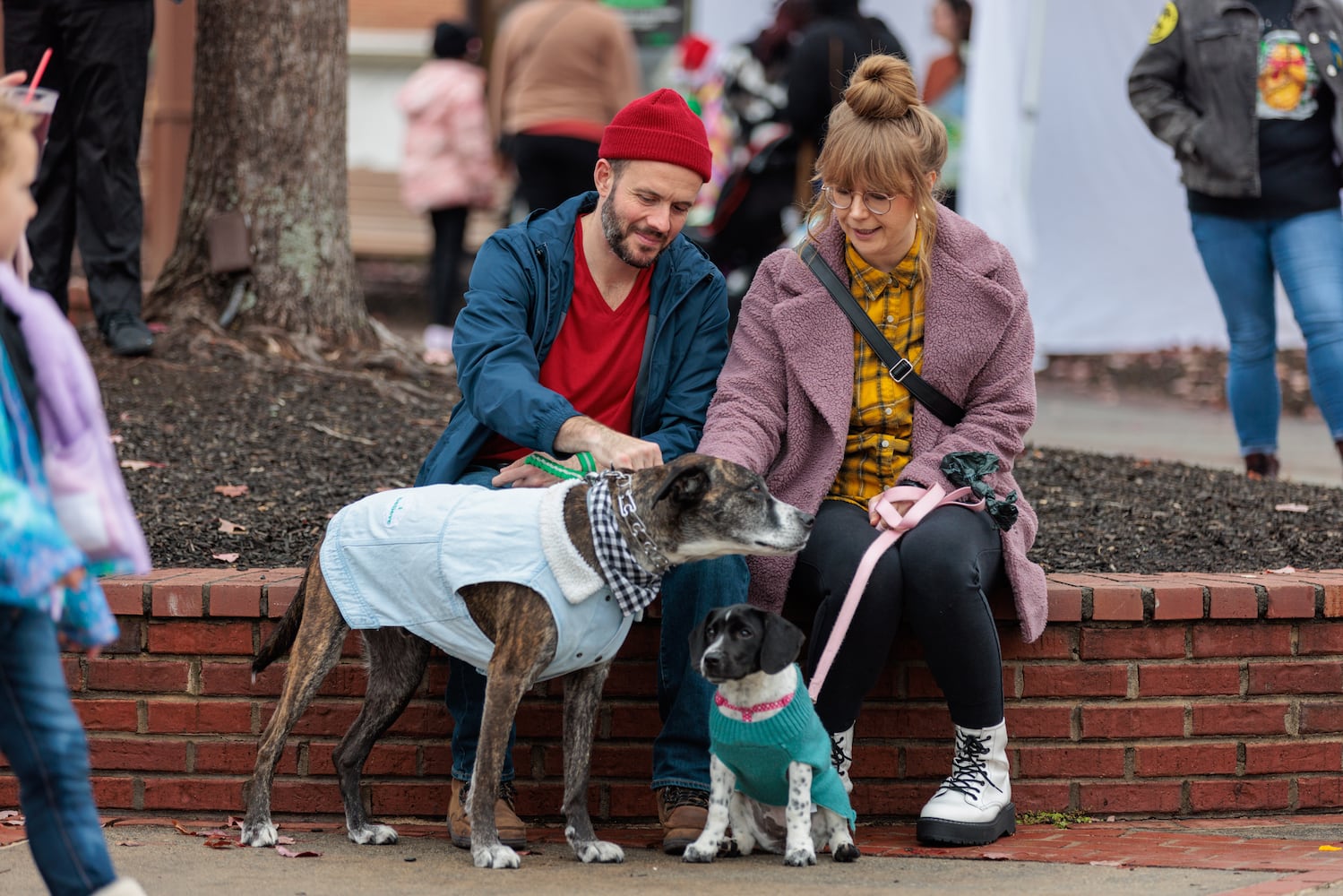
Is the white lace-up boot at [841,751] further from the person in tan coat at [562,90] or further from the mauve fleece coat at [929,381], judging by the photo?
the person in tan coat at [562,90]

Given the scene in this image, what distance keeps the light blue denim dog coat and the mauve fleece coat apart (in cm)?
63

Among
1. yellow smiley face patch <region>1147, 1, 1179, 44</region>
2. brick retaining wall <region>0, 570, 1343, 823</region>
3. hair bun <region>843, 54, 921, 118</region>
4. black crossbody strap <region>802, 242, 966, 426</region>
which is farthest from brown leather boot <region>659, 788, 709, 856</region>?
yellow smiley face patch <region>1147, 1, 1179, 44</region>

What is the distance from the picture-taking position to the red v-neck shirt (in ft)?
14.7

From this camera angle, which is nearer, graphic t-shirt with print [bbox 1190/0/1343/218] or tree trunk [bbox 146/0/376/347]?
graphic t-shirt with print [bbox 1190/0/1343/218]

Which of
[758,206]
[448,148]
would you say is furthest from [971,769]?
[448,148]

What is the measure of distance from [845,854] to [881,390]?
123 cm

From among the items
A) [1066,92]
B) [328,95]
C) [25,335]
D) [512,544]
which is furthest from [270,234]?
[1066,92]

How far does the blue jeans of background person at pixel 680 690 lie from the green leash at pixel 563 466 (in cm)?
18

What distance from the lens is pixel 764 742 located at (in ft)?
12.7

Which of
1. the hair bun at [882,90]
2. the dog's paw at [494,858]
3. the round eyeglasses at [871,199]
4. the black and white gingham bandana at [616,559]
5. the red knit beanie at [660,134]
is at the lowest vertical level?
the dog's paw at [494,858]

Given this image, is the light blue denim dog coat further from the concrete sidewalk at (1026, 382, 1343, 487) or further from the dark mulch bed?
the concrete sidewalk at (1026, 382, 1343, 487)

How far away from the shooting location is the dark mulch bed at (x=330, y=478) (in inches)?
207

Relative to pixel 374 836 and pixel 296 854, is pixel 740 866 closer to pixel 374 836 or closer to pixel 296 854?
pixel 374 836

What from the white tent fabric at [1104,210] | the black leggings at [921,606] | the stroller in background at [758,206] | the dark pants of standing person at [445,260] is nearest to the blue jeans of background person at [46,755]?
the black leggings at [921,606]
